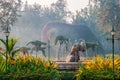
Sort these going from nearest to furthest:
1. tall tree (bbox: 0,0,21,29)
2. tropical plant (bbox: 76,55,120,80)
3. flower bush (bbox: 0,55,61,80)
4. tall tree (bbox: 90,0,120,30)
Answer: flower bush (bbox: 0,55,61,80) → tropical plant (bbox: 76,55,120,80) → tall tree (bbox: 0,0,21,29) → tall tree (bbox: 90,0,120,30)

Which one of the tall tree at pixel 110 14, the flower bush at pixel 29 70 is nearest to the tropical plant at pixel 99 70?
the flower bush at pixel 29 70

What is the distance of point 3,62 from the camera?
1246cm

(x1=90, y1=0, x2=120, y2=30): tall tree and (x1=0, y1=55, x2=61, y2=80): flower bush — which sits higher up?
(x1=90, y1=0, x2=120, y2=30): tall tree

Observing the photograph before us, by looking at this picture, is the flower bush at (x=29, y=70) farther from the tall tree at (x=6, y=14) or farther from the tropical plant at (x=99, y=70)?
the tall tree at (x=6, y=14)

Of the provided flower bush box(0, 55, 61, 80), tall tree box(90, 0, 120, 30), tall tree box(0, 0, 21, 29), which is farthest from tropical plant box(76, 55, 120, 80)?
tall tree box(90, 0, 120, 30)

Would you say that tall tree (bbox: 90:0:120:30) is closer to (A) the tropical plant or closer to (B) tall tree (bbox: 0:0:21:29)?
(B) tall tree (bbox: 0:0:21:29)

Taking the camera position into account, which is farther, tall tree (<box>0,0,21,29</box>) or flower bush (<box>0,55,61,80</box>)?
tall tree (<box>0,0,21,29</box>)

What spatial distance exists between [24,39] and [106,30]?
25.3 meters

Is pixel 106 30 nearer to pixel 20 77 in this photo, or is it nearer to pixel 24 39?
pixel 24 39

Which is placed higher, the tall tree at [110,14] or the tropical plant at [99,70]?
the tall tree at [110,14]

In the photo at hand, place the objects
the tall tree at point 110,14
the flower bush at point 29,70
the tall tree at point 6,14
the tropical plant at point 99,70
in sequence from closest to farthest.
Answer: the flower bush at point 29,70, the tropical plant at point 99,70, the tall tree at point 6,14, the tall tree at point 110,14

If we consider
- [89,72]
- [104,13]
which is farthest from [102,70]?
[104,13]

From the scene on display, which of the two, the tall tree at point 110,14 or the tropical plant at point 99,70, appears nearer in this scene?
the tropical plant at point 99,70

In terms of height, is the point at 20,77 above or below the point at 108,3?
below
